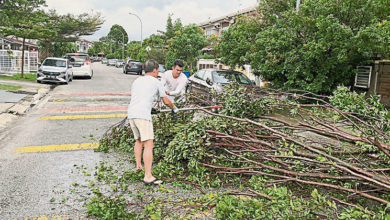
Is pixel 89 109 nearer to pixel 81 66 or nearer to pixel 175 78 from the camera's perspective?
pixel 175 78

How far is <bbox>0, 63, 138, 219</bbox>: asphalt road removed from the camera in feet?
12.8

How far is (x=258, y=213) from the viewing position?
3.36m

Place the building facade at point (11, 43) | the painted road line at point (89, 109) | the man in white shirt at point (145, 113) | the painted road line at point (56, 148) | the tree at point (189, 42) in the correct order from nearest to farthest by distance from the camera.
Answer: the man in white shirt at point (145, 113) < the painted road line at point (56, 148) < the painted road line at point (89, 109) < the tree at point (189, 42) < the building facade at point (11, 43)

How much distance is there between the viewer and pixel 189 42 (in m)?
28.4

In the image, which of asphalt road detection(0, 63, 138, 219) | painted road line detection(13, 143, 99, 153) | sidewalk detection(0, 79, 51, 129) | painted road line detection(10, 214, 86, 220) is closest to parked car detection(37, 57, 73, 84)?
sidewalk detection(0, 79, 51, 129)

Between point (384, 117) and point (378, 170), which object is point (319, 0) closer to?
point (384, 117)

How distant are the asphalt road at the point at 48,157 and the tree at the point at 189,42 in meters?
18.4

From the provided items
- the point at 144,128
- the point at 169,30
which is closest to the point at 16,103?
the point at 144,128

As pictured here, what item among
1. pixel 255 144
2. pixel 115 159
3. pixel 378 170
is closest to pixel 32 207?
pixel 115 159

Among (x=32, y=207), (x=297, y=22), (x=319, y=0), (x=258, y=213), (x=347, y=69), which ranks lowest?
(x=32, y=207)

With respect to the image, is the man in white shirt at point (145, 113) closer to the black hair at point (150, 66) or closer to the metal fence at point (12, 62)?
the black hair at point (150, 66)

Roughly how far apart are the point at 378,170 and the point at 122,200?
9.99 ft

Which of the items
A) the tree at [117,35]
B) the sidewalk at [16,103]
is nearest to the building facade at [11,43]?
the sidewalk at [16,103]

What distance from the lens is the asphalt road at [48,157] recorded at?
389 centimetres
